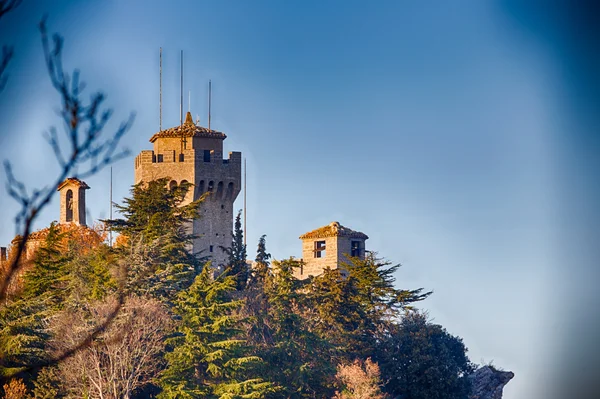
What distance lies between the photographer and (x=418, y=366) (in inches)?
1886

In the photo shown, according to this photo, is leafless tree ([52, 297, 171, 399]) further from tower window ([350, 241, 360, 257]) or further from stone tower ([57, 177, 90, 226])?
stone tower ([57, 177, 90, 226])

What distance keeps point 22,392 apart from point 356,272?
21309 millimetres

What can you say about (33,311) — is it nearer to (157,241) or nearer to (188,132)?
(157,241)

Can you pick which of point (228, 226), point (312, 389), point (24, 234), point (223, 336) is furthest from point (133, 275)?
point (24, 234)

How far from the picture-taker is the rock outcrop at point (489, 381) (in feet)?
176

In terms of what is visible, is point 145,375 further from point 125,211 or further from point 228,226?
point 228,226

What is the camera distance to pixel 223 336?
131 feet

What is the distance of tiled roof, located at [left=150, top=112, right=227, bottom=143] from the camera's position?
57438 mm

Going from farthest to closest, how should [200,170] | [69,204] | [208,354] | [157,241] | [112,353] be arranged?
1. [69,204]
2. [200,170]
3. [157,241]
4. [208,354]
5. [112,353]

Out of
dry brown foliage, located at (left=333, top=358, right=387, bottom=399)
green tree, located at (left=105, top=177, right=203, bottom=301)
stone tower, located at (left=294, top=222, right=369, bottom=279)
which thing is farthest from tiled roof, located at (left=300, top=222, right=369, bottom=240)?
dry brown foliage, located at (left=333, top=358, right=387, bottom=399)

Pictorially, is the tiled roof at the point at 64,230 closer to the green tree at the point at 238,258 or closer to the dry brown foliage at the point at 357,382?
the green tree at the point at 238,258

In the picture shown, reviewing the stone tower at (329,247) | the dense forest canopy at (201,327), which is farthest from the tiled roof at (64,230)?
the stone tower at (329,247)

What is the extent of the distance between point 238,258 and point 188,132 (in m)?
7.25

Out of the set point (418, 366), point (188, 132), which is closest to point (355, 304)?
point (418, 366)
